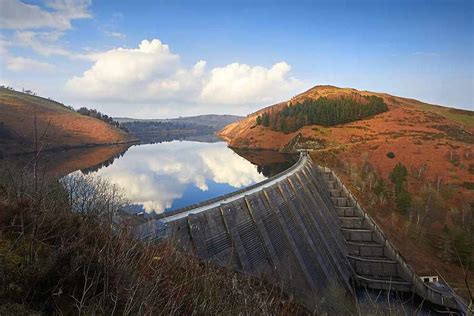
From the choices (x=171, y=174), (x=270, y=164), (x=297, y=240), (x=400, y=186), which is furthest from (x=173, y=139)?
(x=297, y=240)

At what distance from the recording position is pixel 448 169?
5631 cm

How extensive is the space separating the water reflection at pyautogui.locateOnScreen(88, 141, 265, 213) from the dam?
1456 centimetres

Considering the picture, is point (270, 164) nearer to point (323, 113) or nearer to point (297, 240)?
point (323, 113)

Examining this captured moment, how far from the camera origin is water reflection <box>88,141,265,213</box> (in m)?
39.5

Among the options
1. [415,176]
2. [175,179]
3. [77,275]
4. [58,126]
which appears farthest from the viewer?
[58,126]

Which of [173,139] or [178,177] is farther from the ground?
[173,139]

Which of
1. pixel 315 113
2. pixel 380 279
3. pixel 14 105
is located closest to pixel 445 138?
pixel 315 113

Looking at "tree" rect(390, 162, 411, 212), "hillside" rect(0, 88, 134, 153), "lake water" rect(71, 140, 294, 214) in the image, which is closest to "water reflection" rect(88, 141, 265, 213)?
"lake water" rect(71, 140, 294, 214)

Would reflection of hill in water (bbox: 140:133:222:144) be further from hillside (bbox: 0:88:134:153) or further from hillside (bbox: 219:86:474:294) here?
hillside (bbox: 219:86:474:294)

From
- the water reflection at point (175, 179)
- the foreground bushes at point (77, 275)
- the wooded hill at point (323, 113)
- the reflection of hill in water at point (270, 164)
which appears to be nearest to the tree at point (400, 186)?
the reflection of hill in water at point (270, 164)

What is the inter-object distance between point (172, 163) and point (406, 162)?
4128 cm

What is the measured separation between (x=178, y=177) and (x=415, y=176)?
35.6 meters

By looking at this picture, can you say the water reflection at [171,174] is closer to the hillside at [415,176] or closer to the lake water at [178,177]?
the lake water at [178,177]

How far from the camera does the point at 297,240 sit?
2042 centimetres
